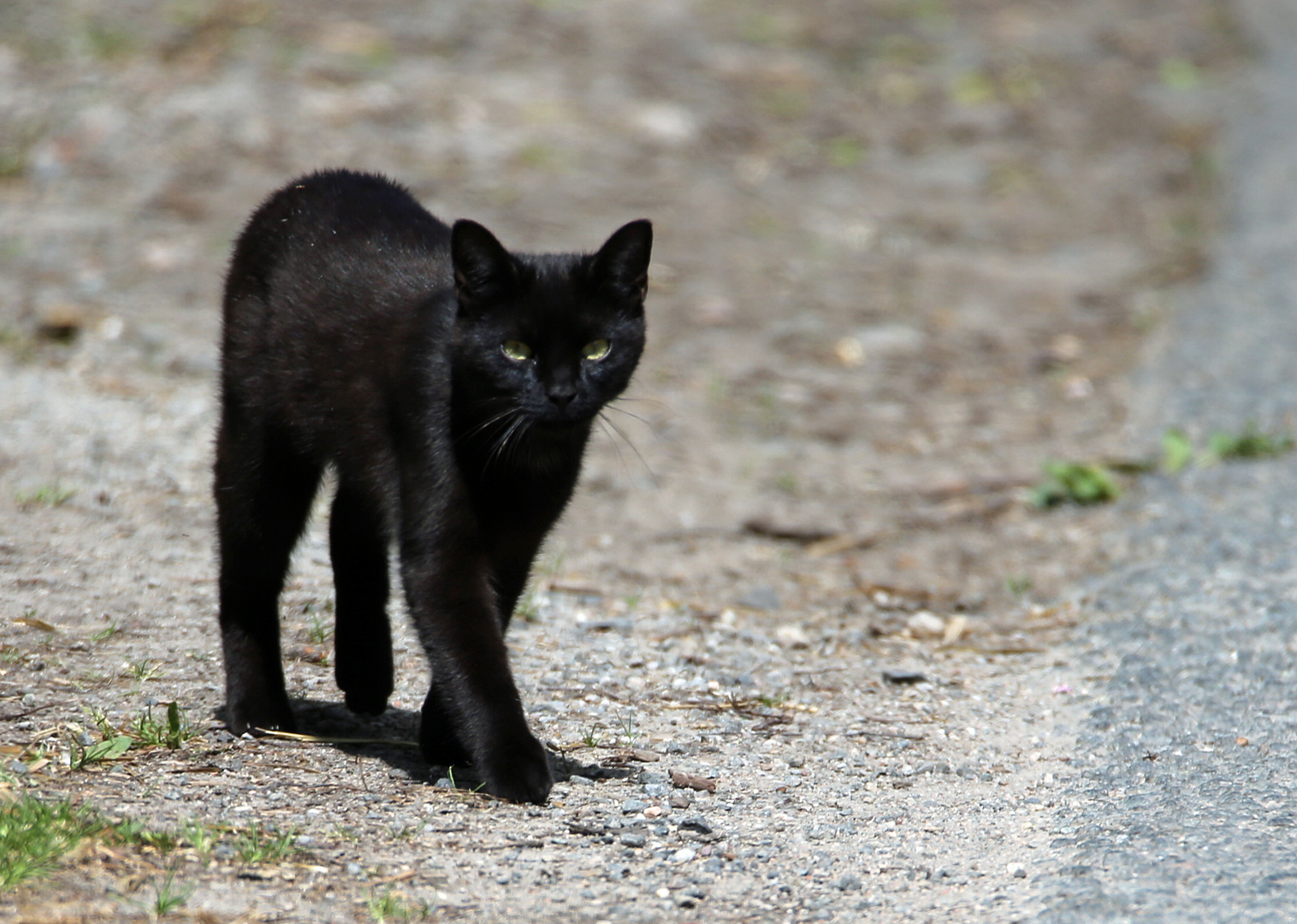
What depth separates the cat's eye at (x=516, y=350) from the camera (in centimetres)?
341

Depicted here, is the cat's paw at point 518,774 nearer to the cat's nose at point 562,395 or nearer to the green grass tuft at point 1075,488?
the cat's nose at point 562,395

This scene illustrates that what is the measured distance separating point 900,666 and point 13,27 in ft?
26.1

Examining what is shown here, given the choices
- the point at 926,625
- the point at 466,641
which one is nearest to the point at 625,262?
the point at 466,641

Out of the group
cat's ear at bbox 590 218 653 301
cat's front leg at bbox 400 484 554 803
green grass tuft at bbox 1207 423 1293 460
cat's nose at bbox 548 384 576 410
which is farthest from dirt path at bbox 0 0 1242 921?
cat's ear at bbox 590 218 653 301

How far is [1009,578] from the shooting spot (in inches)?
214

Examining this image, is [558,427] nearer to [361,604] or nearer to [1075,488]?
[361,604]

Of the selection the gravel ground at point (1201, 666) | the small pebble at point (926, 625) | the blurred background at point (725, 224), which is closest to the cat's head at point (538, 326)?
the blurred background at point (725, 224)

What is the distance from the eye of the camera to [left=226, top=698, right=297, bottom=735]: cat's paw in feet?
11.9

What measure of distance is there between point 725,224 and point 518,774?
6153 millimetres

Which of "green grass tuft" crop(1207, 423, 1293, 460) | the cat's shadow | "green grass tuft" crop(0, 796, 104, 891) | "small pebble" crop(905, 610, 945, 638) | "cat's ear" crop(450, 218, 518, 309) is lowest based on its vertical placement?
"small pebble" crop(905, 610, 945, 638)

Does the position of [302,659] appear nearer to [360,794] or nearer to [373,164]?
[360,794]

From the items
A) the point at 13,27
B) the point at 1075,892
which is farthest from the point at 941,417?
the point at 13,27

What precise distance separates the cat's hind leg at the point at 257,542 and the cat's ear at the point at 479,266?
791 millimetres

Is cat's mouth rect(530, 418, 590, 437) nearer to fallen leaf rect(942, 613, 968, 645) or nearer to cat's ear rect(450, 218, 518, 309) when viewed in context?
cat's ear rect(450, 218, 518, 309)
